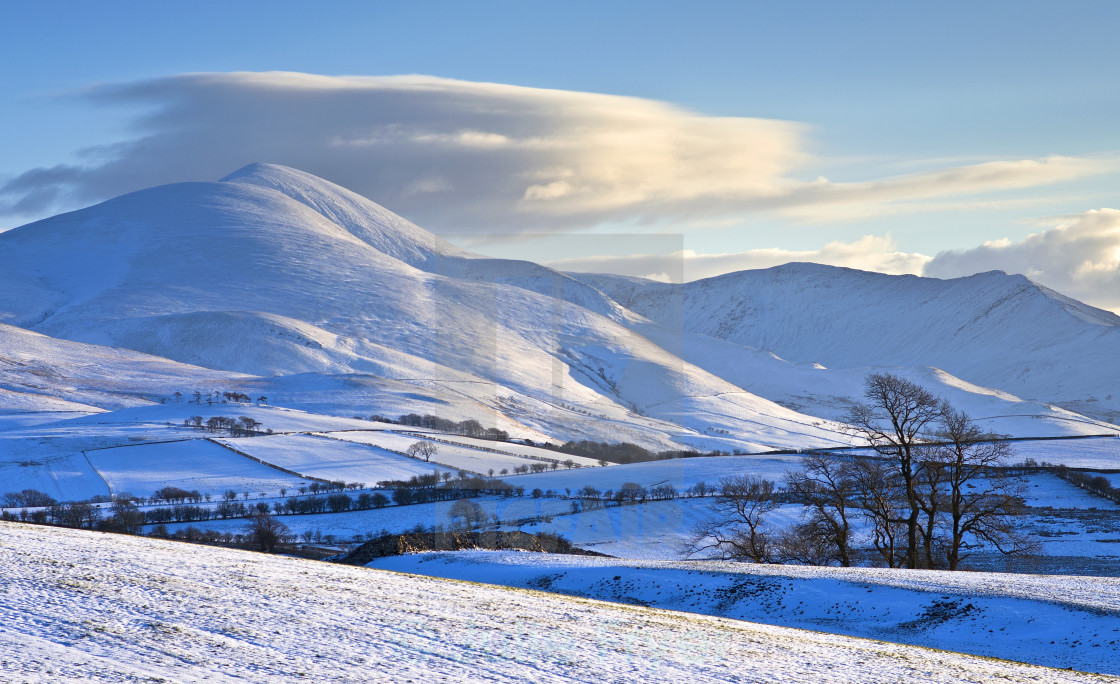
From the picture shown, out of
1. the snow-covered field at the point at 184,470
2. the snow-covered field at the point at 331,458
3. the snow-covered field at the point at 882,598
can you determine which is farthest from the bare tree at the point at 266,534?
the snow-covered field at the point at 331,458

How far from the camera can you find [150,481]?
93125 millimetres

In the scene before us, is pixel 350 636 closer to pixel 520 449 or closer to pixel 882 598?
pixel 882 598

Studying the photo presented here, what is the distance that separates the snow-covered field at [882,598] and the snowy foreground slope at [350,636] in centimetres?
310

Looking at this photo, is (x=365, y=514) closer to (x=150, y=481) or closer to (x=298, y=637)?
(x=150, y=481)

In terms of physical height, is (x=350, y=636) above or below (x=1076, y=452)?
above

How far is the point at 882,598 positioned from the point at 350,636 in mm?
17635

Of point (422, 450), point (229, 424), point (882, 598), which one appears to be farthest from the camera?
point (229, 424)

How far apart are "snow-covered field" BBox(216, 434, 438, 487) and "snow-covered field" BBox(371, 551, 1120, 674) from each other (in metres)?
62.1

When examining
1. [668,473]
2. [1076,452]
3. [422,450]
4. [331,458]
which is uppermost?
[1076,452]

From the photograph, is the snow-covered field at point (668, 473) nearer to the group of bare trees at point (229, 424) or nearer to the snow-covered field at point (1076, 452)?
the snow-covered field at point (1076, 452)

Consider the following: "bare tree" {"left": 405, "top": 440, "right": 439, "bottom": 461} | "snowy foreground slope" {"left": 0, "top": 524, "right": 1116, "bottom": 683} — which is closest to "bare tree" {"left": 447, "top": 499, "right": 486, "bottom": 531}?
"bare tree" {"left": 405, "top": 440, "right": 439, "bottom": 461}

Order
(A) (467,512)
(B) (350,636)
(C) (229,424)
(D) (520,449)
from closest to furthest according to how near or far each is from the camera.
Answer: (B) (350,636) < (A) (467,512) < (D) (520,449) < (C) (229,424)

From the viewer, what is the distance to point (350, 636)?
18719 millimetres

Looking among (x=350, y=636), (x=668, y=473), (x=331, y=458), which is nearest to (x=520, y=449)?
(x=331, y=458)
